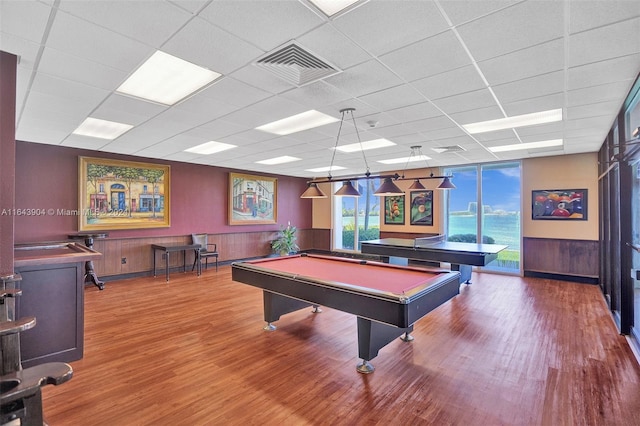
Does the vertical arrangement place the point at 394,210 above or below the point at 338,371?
above

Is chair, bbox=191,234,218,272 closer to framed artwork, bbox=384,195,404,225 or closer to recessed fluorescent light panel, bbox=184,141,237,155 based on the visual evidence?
recessed fluorescent light panel, bbox=184,141,237,155

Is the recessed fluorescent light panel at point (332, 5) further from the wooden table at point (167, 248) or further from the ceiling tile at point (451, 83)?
the wooden table at point (167, 248)

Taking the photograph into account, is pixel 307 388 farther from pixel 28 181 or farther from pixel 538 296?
pixel 28 181

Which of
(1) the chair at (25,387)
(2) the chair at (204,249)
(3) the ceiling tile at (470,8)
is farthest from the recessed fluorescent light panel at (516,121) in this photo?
(2) the chair at (204,249)

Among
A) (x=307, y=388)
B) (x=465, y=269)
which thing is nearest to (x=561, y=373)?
(x=307, y=388)

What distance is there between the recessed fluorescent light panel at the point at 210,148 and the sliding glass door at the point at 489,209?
571 centimetres

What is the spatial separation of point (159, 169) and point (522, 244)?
852cm

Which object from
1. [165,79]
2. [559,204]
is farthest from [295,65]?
[559,204]

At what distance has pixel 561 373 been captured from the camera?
9.05ft

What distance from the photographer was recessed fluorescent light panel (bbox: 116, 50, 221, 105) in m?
2.64

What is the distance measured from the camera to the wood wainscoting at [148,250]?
6336 mm

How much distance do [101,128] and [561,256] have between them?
8984 millimetres

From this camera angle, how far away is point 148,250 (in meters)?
6.92

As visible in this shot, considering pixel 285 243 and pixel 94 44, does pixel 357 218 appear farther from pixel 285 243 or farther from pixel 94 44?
pixel 94 44
